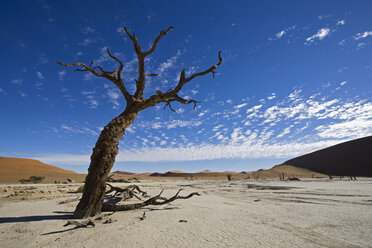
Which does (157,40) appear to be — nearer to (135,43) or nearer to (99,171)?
(135,43)

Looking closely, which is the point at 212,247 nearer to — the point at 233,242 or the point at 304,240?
the point at 233,242

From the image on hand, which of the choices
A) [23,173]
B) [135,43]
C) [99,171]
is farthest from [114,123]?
[23,173]

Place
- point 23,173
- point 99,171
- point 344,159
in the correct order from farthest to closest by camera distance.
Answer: point 344,159 < point 23,173 < point 99,171

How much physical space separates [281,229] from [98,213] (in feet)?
13.1

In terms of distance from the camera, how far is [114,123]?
4320 mm

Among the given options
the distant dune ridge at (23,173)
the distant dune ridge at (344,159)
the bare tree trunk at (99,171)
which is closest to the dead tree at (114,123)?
the bare tree trunk at (99,171)

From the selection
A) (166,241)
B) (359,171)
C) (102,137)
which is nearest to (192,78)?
(102,137)

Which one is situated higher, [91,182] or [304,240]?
[91,182]

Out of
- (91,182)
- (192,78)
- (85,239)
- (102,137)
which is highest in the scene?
(192,78)

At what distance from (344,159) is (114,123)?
71.3m

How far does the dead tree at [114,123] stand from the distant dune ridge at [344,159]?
56337 millimetres

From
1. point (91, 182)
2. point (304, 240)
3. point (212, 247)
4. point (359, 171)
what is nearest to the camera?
point (212, 247)

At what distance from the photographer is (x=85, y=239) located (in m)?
2.61

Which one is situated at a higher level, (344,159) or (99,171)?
(344,159)
